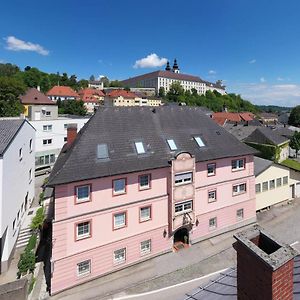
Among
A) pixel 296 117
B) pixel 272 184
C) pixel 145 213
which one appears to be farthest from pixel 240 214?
pixel 296 117

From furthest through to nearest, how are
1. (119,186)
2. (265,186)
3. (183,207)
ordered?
(265,186) < (183,207) < (119,186)

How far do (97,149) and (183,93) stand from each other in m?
147

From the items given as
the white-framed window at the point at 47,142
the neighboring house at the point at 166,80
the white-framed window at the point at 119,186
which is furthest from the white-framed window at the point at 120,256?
the neighboring house at the point at 166,80

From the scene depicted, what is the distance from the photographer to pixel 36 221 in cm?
2408

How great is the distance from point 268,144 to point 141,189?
30.7 meters

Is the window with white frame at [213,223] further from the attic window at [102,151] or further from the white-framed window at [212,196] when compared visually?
the attic window at [102,151]

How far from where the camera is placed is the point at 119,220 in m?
20.7

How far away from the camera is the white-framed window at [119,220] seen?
2052 cm

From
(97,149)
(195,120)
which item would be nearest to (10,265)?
(97,149)

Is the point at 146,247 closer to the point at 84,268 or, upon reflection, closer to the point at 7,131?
the point at 84,268

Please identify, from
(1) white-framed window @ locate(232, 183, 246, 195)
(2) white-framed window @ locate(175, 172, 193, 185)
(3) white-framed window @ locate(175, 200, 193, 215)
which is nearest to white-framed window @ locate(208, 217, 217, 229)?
(3) white-framed window @ locate(175, 200, 193, 215)

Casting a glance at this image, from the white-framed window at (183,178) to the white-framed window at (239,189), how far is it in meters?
6.20

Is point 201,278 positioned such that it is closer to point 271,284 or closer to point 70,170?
point 70,170

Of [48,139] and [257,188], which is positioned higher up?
[48,139]
